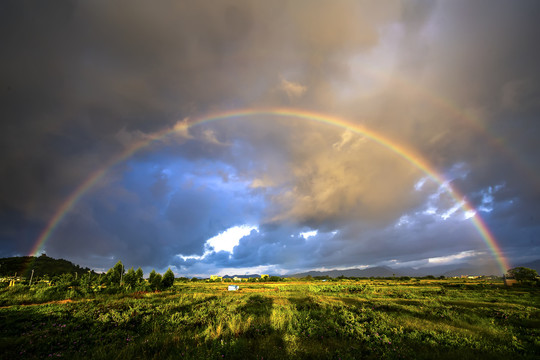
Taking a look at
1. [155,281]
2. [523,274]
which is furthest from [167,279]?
[523,274]

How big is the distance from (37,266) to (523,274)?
190060 millimetres

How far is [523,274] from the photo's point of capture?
6372 centimetres

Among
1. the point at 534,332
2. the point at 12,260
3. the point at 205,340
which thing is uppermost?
the point at 12,260

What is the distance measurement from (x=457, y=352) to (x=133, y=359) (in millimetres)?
12200

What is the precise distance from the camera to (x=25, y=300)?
72.1 ft

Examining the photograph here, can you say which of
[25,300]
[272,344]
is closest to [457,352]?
[272,344]

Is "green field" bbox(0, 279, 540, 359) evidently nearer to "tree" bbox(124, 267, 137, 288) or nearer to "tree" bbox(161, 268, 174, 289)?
"tree" bbox(124, 267, 137, 288)

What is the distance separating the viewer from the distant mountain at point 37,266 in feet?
304

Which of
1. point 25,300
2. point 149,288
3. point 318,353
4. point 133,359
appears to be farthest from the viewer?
point 149,288

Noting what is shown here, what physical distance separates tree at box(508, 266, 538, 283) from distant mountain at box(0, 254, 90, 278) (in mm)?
149891

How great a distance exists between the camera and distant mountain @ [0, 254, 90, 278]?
304 feet

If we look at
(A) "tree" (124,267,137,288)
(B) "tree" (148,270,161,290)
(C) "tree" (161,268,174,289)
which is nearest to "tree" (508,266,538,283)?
(C) "tree" (161,268,174,289)

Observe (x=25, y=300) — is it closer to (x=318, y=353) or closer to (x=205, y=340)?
(x=205, y=340)

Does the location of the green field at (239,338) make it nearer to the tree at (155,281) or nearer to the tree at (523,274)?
the tree at (155,281)
